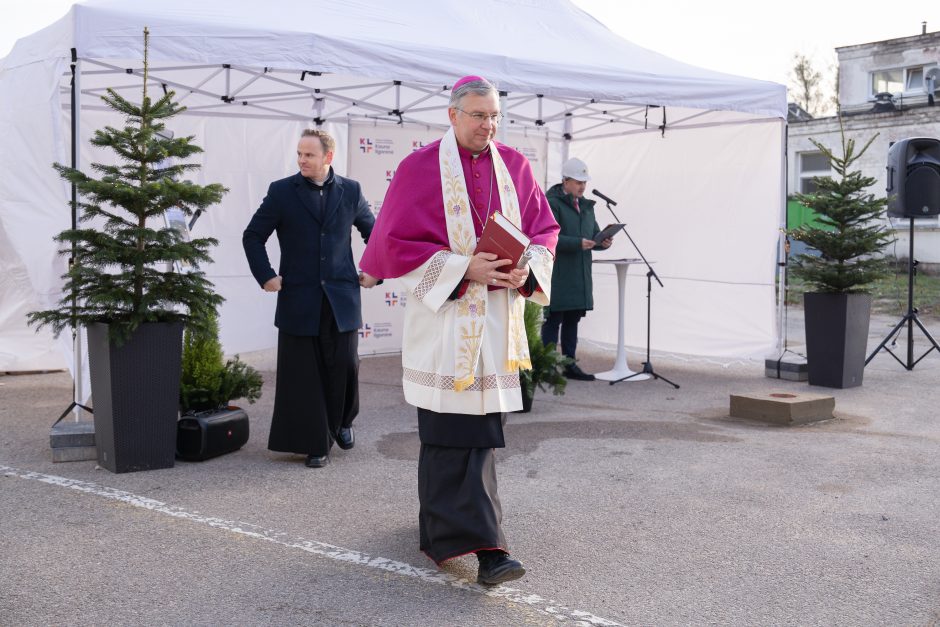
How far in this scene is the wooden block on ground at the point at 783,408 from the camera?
24.5 ft

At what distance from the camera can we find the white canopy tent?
720 centimetres

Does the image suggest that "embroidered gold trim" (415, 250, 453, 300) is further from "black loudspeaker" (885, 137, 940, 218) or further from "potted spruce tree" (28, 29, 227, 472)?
"black loudspeaker" (885, 137, 940, 218)

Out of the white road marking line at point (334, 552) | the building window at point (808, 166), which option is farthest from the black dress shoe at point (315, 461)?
the building window at point (808, 166)

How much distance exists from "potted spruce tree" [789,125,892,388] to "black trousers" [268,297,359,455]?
16.5 ft

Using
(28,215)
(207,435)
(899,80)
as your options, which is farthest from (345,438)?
(899,80)

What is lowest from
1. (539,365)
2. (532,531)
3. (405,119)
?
(532,531)

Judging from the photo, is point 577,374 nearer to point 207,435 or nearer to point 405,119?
point 405,119

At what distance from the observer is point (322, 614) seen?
3699mm

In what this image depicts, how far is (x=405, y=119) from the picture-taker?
1148cm

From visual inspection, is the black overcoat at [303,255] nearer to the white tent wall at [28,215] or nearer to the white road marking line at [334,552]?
the white road marking line at [334,552]

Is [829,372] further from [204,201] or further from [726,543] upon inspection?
[204,201]

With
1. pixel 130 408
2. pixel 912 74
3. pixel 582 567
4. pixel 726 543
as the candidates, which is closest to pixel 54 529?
pixel 130 408

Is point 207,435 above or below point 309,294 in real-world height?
below

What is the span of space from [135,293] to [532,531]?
2.69 metres
